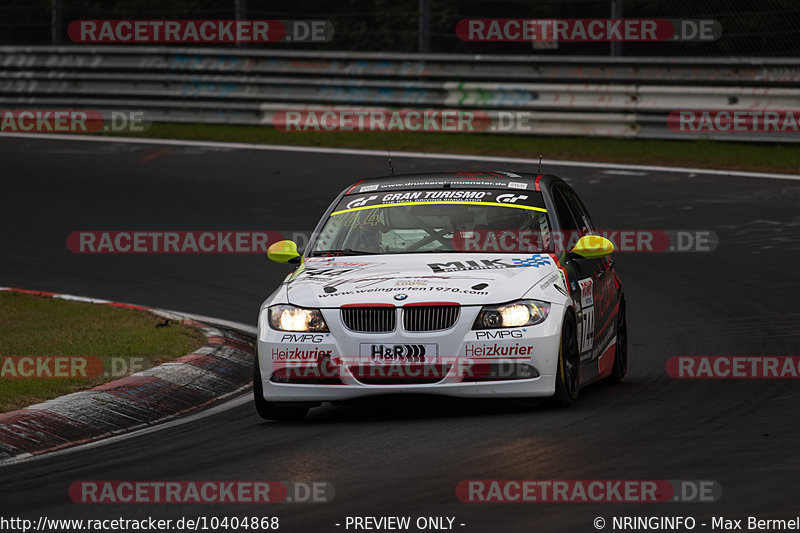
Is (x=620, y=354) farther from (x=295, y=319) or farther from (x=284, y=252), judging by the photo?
(x=295, y=319)

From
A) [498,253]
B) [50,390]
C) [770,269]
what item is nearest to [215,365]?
[50,390]

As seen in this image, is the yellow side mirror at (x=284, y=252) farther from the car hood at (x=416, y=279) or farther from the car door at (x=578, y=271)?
the car door at (x=578, y=271)

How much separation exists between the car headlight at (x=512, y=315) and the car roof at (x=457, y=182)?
60.3 inches

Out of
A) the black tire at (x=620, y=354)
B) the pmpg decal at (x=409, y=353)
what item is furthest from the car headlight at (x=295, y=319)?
the black tire at (x=620, y=354)

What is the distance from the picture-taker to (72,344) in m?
10.9

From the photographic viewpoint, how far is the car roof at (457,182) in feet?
32.6

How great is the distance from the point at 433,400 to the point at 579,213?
220cm

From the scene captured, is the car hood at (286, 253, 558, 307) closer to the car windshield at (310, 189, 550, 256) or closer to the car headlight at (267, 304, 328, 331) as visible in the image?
the car headlight at (267, 304, 328, 331)

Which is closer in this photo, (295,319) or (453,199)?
(295,319)

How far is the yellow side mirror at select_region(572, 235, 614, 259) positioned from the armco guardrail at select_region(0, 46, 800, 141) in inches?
416

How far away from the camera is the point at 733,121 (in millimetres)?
20031

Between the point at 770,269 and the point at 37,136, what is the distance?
13.8 meters

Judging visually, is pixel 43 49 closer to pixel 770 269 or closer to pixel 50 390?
pixel 770 269

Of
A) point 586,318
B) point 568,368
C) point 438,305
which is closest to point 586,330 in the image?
point 586,318
